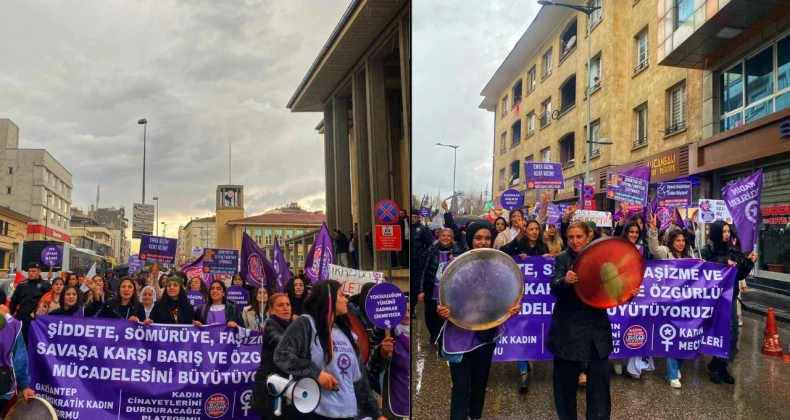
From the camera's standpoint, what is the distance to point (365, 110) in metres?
2.49

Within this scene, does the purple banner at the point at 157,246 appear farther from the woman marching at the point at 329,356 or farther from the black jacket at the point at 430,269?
the black jacket at the point at 430,269

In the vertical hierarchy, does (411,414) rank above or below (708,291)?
below

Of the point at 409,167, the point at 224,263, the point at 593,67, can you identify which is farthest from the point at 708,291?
the point at 224,263

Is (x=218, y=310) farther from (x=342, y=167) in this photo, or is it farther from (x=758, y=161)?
(x=758, y=161)

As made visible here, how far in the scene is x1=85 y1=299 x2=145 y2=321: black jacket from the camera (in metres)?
4.23

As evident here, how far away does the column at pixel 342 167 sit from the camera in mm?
2631

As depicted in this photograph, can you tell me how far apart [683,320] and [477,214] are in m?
2.01

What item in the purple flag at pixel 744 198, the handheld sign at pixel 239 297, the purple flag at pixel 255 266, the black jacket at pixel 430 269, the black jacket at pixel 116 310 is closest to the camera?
the black jacket at pixel 430 269

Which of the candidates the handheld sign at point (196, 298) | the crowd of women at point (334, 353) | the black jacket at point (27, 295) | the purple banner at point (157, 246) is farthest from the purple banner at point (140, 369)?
the handheld sign at point (196, 298)

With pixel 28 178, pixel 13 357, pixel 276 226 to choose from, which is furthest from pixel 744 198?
pixel 13 357

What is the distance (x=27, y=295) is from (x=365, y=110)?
4069 mm

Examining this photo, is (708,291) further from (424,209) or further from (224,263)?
(224,263)

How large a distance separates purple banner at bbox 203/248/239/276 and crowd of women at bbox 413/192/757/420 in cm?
165

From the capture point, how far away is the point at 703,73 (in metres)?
2.38
